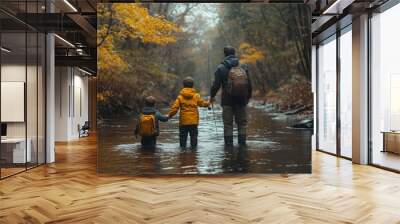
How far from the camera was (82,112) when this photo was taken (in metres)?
19.1

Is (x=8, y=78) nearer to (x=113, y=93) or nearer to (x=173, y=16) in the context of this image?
(x=113, y=93)

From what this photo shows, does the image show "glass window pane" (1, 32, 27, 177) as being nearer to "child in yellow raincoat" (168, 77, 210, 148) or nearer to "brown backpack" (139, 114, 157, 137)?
"brown backpack" (139, 114, 157, 137)

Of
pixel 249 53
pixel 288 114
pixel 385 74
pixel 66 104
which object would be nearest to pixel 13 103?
pixel 249 53

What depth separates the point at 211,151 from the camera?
702 cm

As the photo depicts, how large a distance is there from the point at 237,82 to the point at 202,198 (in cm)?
253

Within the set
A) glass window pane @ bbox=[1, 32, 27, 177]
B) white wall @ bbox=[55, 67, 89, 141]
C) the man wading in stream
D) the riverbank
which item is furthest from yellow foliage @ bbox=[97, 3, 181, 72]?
white wall @ bbox=[55, 67, 89, 141]

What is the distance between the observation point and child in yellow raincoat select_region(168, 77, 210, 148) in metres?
7.03

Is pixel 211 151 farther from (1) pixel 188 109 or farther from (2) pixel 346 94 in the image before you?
(2) pixel 346 94

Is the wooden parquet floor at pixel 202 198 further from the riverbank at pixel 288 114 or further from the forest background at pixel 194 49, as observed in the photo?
the forest background at pixel 194 49

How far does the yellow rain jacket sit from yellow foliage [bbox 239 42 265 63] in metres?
1.05

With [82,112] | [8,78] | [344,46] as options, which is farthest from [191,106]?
[82,112]

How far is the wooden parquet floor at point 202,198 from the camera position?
432 centimetres

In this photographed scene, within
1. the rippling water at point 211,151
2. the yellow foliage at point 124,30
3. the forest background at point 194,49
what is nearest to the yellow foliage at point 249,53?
the forest background at point 194,49

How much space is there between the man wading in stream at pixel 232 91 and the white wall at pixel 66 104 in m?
10.5
